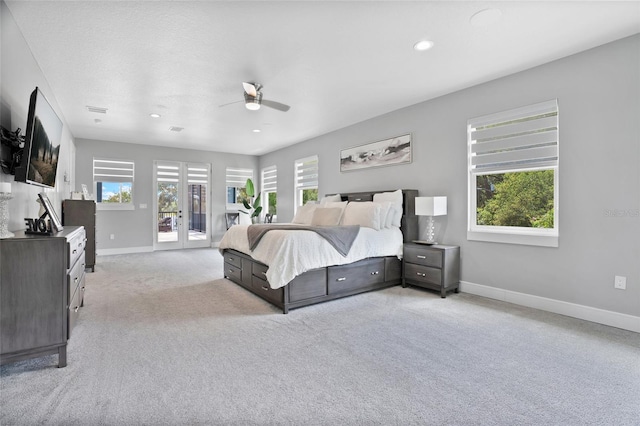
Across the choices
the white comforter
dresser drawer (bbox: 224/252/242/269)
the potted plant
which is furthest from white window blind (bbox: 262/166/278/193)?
the white comforter

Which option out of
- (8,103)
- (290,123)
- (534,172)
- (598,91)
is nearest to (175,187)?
(290,123)

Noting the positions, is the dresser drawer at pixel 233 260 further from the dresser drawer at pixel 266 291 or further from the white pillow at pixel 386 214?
the white pillow at pixel 386 214

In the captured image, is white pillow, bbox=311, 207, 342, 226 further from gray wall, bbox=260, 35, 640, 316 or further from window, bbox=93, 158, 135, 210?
window, bbox=93, 158, 135, 210

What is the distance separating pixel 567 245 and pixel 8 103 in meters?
A: 5.29

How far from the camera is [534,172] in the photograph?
373 centimetres

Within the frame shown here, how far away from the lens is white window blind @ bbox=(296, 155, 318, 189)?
23.3 ft

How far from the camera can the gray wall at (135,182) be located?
722 centimetres

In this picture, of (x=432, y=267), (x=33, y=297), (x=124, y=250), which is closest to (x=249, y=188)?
(x=124, y=250)

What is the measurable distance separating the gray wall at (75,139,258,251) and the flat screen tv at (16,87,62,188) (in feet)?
14.0

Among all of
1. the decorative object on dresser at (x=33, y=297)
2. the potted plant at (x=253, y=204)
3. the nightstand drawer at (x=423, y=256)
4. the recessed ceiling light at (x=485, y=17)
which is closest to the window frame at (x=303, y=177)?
the potted plant at (x=253, y=204)

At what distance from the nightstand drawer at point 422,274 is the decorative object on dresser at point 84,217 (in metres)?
5.13

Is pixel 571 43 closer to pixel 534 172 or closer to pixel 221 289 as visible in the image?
pixel 534 172

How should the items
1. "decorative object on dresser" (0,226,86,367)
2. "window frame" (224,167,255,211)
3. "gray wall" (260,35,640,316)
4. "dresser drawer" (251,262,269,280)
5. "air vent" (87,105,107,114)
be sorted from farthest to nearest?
"window frame" (224,167,255,211)
"air vent" (87,105,107,114)
"dresser drawer" (251,262,269,280)
"gray wall" (260,35,640,316)
"decorative object on dresser" (0,226,86,367)

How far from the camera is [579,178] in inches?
127
